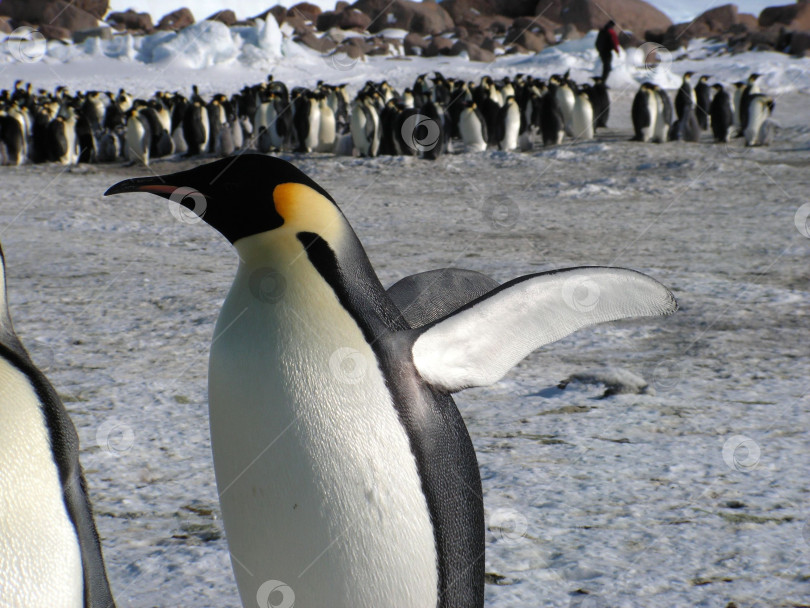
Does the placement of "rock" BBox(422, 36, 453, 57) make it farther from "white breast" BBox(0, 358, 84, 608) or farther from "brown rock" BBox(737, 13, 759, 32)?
"white breast" BBox(0, 358, 84, 608)

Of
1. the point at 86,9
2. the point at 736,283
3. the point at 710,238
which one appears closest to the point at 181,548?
the point at 736,283

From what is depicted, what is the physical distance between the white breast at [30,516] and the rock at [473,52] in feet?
123

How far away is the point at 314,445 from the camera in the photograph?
160cm

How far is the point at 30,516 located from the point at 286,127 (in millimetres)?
13674

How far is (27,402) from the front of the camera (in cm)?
142

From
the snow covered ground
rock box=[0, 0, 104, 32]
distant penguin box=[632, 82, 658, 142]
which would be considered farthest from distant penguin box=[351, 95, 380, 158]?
rock box=[0, 0, 104, 32]

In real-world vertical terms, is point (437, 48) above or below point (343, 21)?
below

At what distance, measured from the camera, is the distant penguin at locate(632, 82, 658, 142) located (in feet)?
45.5

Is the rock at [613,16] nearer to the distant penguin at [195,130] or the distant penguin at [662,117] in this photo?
the distant penguin at [662,117]

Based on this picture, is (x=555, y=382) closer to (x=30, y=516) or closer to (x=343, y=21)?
(x=30, y=516)

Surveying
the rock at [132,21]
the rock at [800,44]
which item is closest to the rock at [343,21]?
the rock at [132,21]

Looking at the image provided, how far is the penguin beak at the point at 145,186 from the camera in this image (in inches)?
61.4

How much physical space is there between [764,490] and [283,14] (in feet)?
175

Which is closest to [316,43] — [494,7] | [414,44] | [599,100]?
[414,44]
